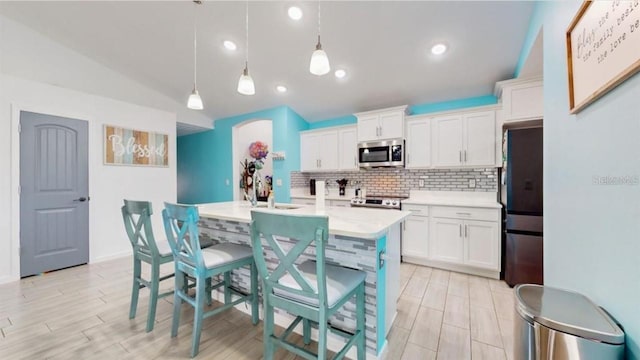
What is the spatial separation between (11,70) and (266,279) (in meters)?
4.49

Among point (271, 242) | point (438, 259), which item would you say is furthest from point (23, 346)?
point (438, 259)

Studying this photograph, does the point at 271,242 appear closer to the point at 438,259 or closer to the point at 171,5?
the point at 438,259

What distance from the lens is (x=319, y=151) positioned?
4.58 metres

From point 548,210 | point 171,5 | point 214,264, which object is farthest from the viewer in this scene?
point 171,5

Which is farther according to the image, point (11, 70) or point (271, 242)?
point (11, 70)

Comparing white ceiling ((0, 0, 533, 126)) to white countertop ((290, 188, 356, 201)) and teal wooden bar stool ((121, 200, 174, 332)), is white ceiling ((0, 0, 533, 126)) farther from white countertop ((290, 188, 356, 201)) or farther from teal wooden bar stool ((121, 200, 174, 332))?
teal wooden bar stool ((121, 200, 174, 332))

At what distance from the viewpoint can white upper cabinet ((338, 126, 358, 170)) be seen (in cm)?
423

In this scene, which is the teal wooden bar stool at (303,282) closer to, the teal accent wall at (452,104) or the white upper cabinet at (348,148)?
the white upper cabinet at (348,148)

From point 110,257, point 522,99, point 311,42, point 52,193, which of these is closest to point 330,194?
point 311,42

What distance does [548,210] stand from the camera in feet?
5.07

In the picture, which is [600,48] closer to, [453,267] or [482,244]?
[482,244]

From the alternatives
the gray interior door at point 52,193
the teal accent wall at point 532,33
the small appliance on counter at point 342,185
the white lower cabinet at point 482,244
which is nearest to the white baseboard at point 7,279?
the gray interior door at point 52,193

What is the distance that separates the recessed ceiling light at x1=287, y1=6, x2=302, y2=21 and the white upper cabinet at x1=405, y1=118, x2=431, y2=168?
2.14 meters

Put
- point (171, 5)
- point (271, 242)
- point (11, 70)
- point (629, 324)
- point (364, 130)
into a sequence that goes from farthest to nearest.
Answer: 1. point (364, 130)
2. point (11, 70)
3. point (171, 5)
4. point (271, 242)
5. point (629, 324)
